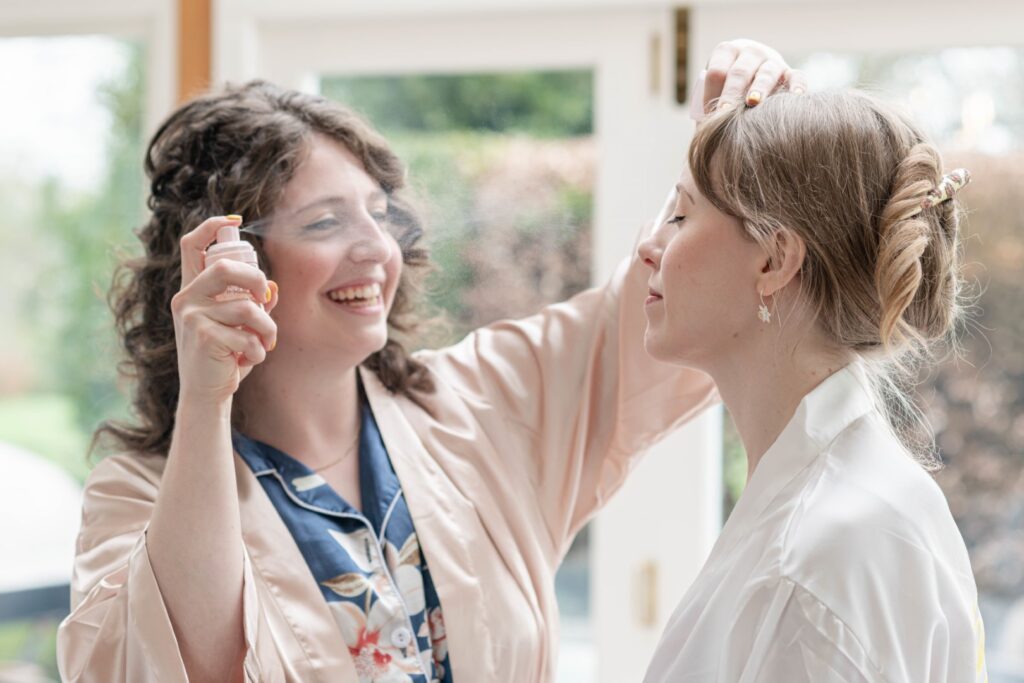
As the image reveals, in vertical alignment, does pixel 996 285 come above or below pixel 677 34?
below

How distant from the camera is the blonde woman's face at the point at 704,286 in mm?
1272

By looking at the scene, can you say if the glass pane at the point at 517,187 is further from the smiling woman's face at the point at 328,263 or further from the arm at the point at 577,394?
the smiling woman's face at the point at 328,263

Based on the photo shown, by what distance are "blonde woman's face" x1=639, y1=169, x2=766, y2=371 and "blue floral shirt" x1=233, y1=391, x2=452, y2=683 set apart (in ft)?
1.47

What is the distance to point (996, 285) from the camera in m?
2.21

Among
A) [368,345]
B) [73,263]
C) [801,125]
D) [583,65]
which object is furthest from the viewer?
[73,263]

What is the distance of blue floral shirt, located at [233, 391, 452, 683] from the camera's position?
145cm

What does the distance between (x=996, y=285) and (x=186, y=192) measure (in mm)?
1503

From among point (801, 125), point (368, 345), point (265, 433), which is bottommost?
point (265, 433)

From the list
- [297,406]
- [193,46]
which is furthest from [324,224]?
[193,46]

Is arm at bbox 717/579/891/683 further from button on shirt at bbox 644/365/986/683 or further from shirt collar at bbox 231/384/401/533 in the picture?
shirt collar at bbox 231/384/401/533

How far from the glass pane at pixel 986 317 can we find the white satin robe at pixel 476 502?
814 mm

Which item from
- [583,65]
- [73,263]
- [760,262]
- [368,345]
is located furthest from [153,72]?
[760,262]

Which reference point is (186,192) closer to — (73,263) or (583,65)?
(583,65)

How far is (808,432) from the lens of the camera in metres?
1.20
